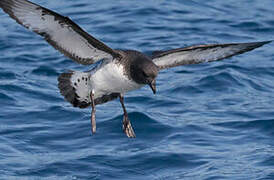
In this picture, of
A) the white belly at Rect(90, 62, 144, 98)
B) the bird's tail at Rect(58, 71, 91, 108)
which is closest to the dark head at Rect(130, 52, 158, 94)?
the white belly at Rect(90, 62, 144, 98)

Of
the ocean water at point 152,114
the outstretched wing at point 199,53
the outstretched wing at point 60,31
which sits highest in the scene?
the outstretched wing at point 60,31

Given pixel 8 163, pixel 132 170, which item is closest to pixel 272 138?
pixel 132 170

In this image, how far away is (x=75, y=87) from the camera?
858cm

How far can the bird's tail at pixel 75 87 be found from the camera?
8.46m

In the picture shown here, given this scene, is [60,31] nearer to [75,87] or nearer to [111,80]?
[111,80]

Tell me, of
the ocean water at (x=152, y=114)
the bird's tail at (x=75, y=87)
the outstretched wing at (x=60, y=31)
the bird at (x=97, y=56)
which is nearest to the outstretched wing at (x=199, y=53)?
the bird at (x=97, y=56)

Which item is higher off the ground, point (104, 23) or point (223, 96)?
point (104, 23)

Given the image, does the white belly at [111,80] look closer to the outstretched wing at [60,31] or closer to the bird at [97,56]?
the bird at [97,56]

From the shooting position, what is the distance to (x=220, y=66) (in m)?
12.6

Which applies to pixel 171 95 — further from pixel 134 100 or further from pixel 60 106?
pixel 60 106

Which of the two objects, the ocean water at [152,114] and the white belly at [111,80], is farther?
the ocean water at [152,114]

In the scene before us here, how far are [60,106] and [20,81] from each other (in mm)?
1301

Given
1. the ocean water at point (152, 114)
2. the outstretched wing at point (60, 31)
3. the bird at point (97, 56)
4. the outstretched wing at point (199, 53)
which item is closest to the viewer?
the outstretched wing at point (60, 31)

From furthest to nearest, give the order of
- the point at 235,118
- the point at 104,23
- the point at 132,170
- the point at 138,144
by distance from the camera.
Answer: the point at 104,23 < the point at 235,118 < the point at 138,144 < the point at 132,170
